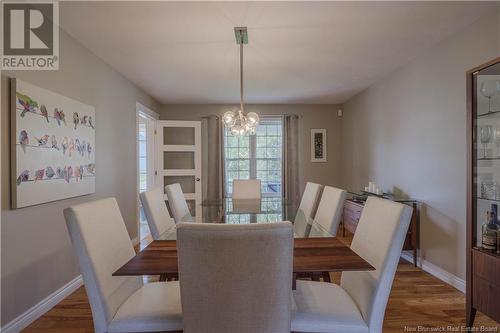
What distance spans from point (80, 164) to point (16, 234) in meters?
0.85

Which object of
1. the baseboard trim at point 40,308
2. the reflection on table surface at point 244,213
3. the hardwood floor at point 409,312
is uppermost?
the reflection on table surface at point 244,213

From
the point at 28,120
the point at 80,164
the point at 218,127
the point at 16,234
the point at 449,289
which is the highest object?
the point at 218,127

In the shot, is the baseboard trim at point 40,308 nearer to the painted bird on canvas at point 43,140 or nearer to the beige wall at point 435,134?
the painted bird on canvas at point 43,140

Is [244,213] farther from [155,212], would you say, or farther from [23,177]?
[23,177]

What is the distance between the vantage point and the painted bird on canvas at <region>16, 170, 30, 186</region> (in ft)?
6.51

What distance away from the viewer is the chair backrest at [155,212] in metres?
2.01

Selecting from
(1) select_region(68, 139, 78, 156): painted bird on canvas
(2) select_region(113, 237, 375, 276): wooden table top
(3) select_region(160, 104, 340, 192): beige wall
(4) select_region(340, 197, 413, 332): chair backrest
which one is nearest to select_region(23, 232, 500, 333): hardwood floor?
(4) select_region(340, 197, 413, 332): chair backrest

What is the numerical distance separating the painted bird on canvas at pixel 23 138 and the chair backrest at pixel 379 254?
2.36 metres

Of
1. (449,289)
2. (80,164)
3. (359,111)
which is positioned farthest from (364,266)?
(359,111)

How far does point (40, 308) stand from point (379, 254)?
8.25 ft

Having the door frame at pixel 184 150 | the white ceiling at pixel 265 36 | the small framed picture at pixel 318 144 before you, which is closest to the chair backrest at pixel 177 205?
the white ceiling at pixel 265 36

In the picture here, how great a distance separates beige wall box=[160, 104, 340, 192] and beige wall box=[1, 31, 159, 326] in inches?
60.1

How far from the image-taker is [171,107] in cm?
557

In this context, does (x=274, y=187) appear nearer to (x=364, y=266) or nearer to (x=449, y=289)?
(x=449, y=289)
